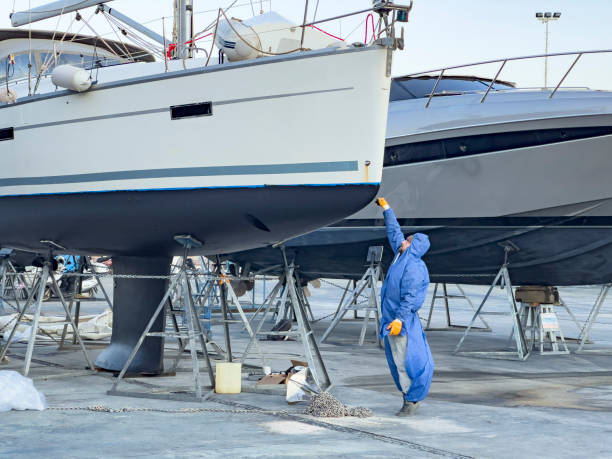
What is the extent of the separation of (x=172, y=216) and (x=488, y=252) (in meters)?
5.51

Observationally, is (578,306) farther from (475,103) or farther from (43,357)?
(43,357)

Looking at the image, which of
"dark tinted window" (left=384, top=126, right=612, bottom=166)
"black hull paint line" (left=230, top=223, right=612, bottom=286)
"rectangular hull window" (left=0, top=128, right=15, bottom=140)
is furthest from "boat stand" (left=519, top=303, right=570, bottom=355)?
"rectangular hull window" (left=0, top=128, right=15, bottom=140)

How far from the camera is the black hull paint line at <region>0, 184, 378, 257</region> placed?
6.70 m

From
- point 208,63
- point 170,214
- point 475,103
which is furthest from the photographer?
point 475,103

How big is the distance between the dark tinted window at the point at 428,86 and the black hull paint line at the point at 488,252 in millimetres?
1944

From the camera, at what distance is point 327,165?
6.59 m

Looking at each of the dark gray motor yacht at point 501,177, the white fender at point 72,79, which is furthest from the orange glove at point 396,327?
the dark gray motor yacht at point 501,177

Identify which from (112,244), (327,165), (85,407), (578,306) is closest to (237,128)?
(327,165)

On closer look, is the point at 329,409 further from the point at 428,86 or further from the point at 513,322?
the point at 428,86

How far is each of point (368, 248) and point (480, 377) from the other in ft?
12.6

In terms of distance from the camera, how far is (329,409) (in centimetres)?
605

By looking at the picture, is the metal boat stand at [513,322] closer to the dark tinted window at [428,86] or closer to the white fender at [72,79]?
the dark tinted window at [428,86]

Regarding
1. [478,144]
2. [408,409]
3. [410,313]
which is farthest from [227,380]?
[478,144]

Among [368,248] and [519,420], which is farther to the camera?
[368,248]
